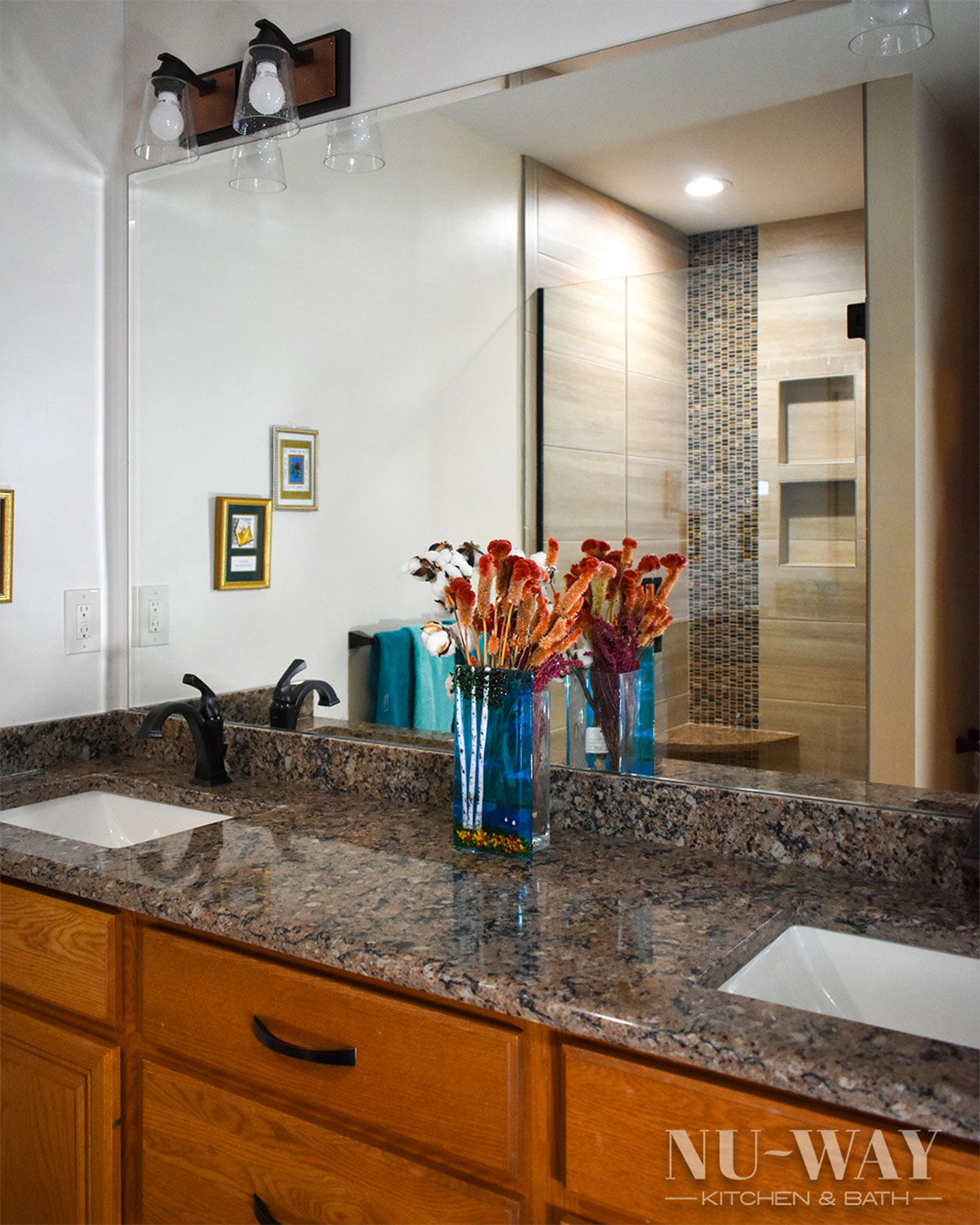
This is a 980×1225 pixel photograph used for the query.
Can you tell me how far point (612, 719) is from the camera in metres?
1.57

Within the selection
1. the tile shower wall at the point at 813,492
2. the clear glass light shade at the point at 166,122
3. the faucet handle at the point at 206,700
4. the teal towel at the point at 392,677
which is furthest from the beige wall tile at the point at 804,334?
the clear glass light shade at the point at 166,122

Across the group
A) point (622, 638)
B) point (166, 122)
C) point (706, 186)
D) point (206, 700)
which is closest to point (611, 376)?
point (706, 186)

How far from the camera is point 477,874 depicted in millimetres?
1359

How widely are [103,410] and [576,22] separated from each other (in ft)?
4.03

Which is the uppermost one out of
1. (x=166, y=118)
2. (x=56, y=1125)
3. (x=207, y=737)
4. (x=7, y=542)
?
(x=166, y=118)

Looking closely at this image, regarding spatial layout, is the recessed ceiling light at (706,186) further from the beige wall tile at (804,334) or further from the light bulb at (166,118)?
the light bulb at (166,118)

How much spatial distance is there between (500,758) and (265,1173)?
586mm

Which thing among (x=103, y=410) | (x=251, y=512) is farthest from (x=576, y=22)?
(x=103, y=410)

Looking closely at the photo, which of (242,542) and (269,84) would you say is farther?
(242,542)

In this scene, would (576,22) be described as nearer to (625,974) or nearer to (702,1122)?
(625,974)

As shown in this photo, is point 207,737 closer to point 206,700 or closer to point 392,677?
point 206,700

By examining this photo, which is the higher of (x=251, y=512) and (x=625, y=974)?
(x=251, y=512)

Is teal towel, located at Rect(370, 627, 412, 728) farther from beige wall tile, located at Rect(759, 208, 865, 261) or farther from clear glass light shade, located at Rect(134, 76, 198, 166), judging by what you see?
clear glass light shade, located at Rect(134, 76, 198, 166)

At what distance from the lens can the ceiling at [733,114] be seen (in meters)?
1.33
